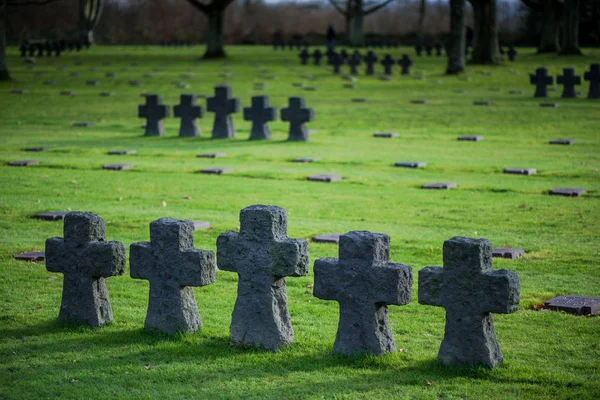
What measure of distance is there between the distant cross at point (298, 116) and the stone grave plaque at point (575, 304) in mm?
14880

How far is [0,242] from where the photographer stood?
37.9ft

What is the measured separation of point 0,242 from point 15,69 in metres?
39.8

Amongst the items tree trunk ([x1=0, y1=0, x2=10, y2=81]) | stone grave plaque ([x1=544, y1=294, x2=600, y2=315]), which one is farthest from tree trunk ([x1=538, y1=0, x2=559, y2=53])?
stone grave plaque ([x1=544, y1=294, x2=600, y2=315])

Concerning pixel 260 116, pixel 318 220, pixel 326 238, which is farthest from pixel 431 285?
pixel 260 116

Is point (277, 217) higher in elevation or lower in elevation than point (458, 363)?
higher

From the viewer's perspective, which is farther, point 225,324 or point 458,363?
point 225,324

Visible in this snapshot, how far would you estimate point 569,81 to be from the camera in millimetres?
32344

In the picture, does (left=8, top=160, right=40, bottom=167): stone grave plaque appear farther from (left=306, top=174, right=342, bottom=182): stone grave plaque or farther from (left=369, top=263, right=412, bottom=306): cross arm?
(left=369, top=263, right=412, bottom=306): cross arm

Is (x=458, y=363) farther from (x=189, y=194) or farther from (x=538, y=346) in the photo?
(x=189, y=194)

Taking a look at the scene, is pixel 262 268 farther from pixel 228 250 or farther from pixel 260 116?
pixel 260 116

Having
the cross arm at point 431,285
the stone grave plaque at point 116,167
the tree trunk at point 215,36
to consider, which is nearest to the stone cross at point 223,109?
the stone grave plaque at point 116,167

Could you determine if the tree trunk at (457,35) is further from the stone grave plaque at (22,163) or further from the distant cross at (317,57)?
the stone grave plaque at (22,163)

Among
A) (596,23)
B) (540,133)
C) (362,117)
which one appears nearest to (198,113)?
(362,117)

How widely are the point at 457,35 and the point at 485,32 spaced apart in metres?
4.73
